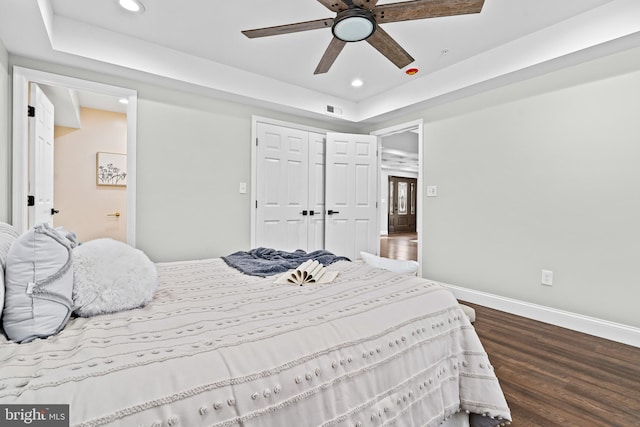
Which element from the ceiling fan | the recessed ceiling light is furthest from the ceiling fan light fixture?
the recessed ceiling light

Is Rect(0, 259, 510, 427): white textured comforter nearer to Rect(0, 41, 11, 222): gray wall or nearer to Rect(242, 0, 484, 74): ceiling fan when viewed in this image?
Rect(242, 0, 484, 74): ceiling fan

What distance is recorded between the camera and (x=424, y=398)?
1200 mm

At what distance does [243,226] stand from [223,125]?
4.02 feet

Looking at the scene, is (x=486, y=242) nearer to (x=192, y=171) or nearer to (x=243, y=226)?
(x=243, y=226)

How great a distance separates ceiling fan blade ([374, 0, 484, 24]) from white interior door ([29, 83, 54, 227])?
299cm

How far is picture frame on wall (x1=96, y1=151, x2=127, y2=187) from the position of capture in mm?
4812

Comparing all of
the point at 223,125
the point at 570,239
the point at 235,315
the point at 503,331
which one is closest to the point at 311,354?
the point at 235,315

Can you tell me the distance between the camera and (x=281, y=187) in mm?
4148

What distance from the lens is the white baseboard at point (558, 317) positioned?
8.04ft

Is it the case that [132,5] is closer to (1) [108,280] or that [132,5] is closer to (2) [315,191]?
(1) [108,280]

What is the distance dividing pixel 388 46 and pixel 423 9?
40 centimetres

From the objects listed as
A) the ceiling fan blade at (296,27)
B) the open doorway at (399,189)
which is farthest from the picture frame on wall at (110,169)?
the open doorway at (399,189)

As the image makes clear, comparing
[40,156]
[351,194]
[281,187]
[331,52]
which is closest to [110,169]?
[40,156]

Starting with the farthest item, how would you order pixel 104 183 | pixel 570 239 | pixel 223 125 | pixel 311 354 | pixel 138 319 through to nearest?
pixel 104 183 < pixel 223 125 < pixel 570 239 < pixel 138 319 < pixel 311 354
